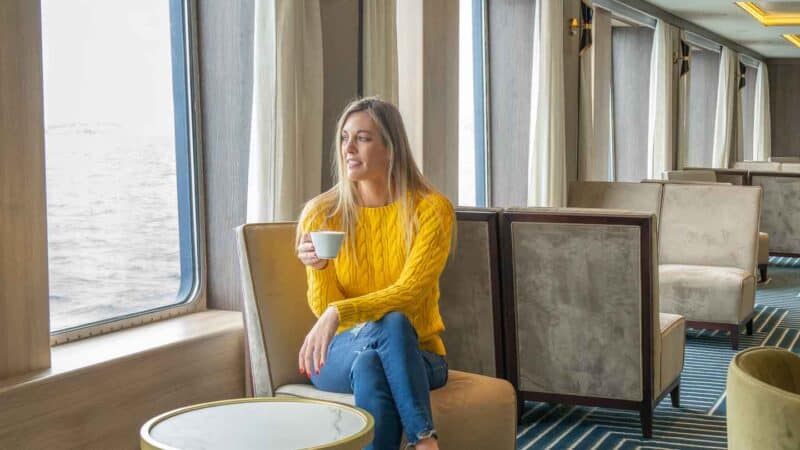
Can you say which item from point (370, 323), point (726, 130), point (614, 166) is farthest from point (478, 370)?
point (726, 130)

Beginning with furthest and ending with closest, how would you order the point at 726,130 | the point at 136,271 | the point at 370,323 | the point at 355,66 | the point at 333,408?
the point at 726,130
the point at 355,66
the point at 136,271
the point at 370,323
the point at 333,408

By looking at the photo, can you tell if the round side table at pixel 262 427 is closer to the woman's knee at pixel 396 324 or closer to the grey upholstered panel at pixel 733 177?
the woman's knee at pixel 396 324

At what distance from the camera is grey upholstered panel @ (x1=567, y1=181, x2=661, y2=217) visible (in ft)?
21.8

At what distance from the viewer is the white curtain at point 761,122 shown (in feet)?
56.6

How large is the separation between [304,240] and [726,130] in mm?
11907

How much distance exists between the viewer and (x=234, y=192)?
4172 millimetres

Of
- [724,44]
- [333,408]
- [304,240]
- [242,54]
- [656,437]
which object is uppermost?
[724,44]

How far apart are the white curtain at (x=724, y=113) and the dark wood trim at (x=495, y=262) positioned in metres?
10.3

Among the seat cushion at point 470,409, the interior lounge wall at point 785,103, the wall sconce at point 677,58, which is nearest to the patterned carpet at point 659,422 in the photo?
the seat cushion at point 470,409

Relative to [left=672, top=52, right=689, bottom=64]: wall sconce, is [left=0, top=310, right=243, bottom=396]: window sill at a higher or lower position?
lower

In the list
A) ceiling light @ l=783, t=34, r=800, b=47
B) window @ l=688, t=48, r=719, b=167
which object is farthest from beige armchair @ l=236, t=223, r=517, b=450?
ceiling light @ l=783, t=34, r=800, b=47

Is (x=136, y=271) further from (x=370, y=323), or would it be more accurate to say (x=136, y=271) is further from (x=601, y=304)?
(x=601, y=304)

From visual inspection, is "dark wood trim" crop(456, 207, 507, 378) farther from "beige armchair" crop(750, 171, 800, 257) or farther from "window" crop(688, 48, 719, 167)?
"window" crop(688, 48, 719, 167)

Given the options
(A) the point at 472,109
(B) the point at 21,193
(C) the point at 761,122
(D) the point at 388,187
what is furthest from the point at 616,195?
(C) the point at 761,122
